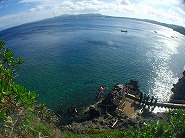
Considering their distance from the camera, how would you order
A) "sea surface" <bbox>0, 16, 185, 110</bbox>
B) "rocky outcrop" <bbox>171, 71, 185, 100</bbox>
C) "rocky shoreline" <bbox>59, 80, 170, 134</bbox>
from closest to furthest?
"rocky shoreline" <bbox>59, 80, 170, 134</bbox>, "rocky outcrop" <bbox>171, 71, 185, 100</bbox>, "sea surface" <bbox>0, 16, 185, 110</bbox>

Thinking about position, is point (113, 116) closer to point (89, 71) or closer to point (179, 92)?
point (179, 92)

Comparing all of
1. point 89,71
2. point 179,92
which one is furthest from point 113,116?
point 89,71

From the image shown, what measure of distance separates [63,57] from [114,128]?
2199 inches

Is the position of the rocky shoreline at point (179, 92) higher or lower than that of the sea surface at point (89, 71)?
lower

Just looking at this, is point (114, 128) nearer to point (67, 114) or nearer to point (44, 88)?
point (67, 114)

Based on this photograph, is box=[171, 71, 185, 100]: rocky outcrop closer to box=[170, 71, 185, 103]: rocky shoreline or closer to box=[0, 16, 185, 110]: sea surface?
box=[170, 71, 185, 103]: rocky shoreline

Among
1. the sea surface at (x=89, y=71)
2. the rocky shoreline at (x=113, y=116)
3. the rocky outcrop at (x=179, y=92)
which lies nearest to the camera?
the rocky shoreline at (x=113, y=116)

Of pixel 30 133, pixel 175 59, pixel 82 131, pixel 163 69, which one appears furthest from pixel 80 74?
pixel 30 133

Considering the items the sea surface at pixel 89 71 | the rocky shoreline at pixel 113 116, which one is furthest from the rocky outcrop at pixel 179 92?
the rocky shoreline at pixel 113 116

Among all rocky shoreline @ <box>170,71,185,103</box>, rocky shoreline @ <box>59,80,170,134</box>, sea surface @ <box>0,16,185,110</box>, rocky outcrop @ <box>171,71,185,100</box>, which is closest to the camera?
rocky shoreline @ <box>59,80,170,134</box>

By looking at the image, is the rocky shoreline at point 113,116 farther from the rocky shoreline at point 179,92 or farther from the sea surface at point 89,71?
the rocky shoreline at point 179,92

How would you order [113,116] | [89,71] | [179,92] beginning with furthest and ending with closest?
[89,71] < [179,92] < [113,116]

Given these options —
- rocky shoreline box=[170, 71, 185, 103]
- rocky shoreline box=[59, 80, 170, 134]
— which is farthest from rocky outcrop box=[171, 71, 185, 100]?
rocky shoreline box=[59, 80, 170, 134]

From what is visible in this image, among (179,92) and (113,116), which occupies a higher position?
(113,116)
